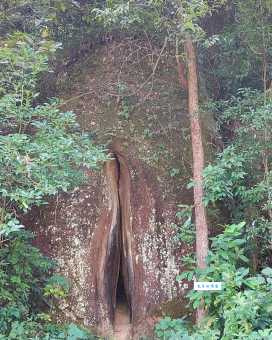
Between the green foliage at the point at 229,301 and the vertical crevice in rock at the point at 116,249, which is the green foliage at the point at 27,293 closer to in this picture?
the vertical crevice in rock at the point at 116,249

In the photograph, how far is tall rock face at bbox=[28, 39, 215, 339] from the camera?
5.71 metres

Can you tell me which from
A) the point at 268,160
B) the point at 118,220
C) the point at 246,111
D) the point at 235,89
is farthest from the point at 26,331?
the point at 235,89

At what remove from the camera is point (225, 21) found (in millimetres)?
7477

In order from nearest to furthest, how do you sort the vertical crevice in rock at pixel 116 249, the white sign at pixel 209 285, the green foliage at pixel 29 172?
the green foliage at pixel 29 172 → the white sign at pixel 209 285 → the vertical crevice in rock at pixel 116 249

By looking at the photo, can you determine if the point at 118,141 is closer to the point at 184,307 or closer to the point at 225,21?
the point at 184,307

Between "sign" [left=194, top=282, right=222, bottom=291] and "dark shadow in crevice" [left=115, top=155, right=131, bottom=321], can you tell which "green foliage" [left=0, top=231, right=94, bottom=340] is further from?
"sign" [left=194, top=282, right=222, bottom=291]

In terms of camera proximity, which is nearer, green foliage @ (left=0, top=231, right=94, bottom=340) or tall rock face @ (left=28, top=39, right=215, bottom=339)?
green foliage @ (left=0, top=231, right=94, bottom=340)

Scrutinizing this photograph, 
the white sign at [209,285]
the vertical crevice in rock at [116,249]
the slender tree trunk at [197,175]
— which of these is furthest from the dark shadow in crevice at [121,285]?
the white sign at [209,285]

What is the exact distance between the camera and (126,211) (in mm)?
6152

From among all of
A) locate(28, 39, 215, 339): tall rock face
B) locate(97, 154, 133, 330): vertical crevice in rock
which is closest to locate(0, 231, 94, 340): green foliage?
locate(28, 39, 215, 339): tall rock face

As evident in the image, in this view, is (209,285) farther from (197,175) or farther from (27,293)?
(27,293)

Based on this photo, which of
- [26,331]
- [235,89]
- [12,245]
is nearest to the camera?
[26,331]

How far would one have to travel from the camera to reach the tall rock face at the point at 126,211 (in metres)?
5.71

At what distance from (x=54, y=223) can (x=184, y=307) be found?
78.0 inches
